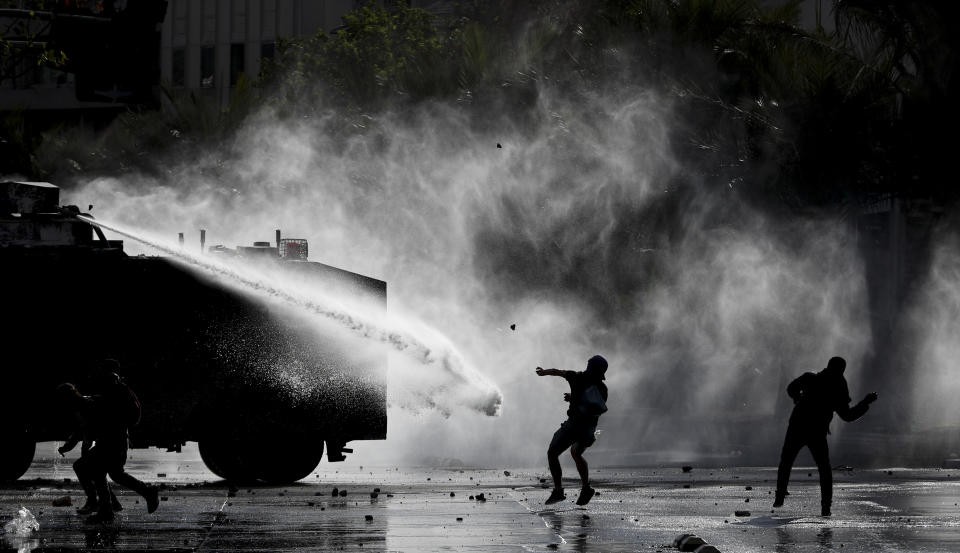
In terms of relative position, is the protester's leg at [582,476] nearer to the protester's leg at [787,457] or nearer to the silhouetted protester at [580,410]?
the silhouetted protester at [580,410]

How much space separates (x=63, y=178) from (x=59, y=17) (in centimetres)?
3796

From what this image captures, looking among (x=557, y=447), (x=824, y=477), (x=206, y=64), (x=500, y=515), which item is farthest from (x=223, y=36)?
(x=824, y=477)

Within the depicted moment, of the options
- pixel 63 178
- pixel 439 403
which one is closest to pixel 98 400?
pixel 439 403

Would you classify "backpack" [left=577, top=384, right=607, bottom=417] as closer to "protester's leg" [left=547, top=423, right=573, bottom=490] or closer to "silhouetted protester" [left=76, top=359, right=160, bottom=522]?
"protester's leg" [left=547, top=423, right=573, bottom=490]

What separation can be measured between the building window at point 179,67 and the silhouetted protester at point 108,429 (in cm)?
6872

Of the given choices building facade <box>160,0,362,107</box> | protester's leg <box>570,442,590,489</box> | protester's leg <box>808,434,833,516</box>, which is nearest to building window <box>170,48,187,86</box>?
building facade <box>160,0,362,107</box>

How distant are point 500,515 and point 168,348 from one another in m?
5.38

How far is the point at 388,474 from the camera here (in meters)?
23.4

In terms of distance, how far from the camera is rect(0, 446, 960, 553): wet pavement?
13711mm

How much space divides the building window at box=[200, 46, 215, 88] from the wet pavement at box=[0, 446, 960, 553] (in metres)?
61.1

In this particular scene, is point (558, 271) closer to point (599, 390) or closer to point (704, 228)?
point (704, 228)

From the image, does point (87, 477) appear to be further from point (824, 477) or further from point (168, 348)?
point (824, 477)

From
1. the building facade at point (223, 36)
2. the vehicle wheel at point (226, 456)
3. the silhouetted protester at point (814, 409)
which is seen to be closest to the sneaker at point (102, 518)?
the vehicle wheel at point (226, 456)

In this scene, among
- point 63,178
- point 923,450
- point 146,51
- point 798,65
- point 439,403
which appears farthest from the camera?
point 63,178
